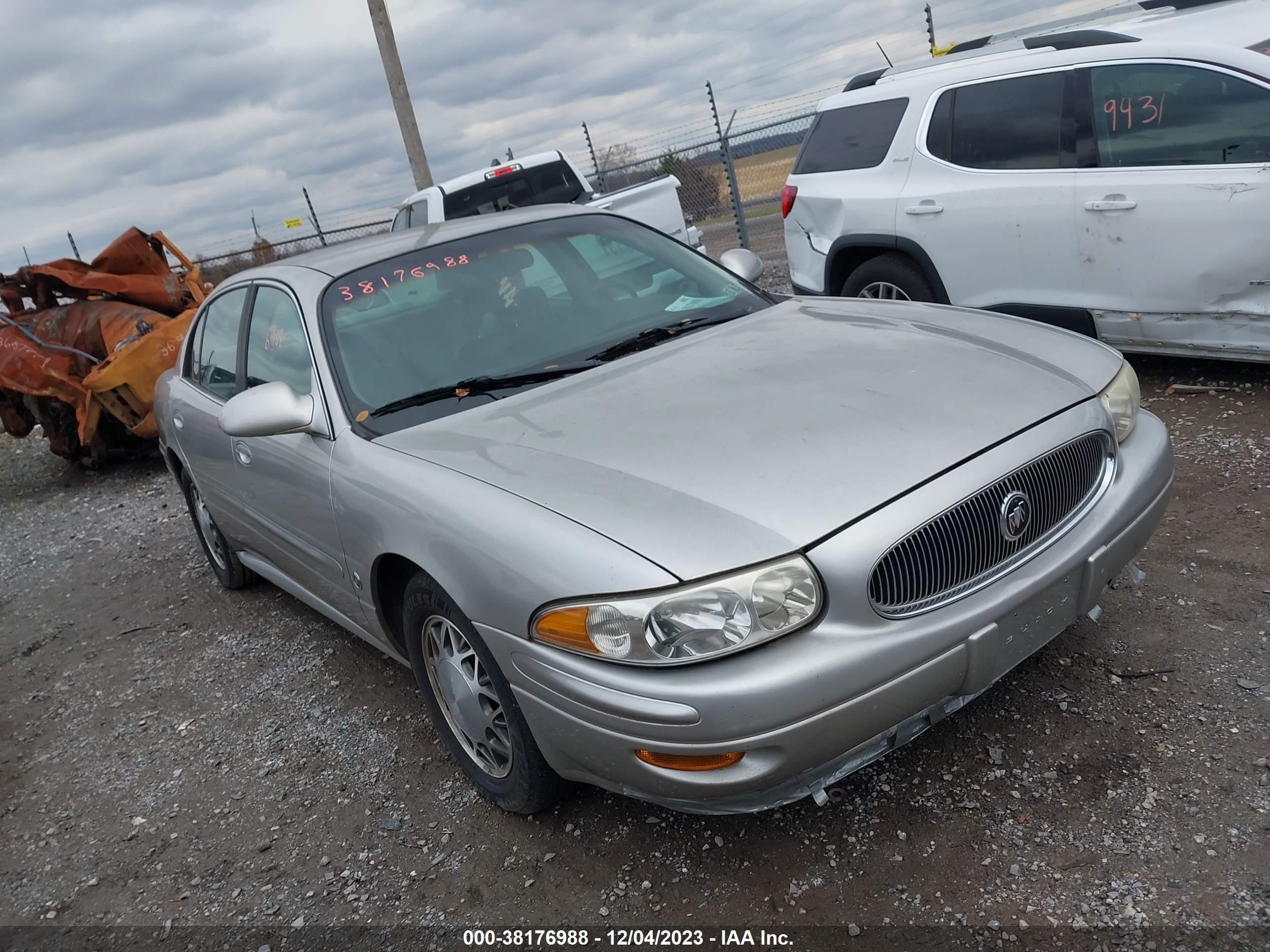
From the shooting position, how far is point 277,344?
12.3 feet

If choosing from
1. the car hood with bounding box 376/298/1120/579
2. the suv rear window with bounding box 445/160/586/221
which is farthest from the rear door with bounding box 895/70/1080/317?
the suv rear window with bounding box 445/160/586/221

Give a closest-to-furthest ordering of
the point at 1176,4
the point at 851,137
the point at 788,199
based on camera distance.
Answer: the point at 1176,4, the point at 851,137, the point at 788,199

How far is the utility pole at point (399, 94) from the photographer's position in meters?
12.2

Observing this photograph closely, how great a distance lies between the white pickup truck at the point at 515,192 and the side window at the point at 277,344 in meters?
5.28

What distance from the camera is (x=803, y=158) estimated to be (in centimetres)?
666

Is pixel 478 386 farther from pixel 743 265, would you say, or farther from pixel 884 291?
pixel 884 291

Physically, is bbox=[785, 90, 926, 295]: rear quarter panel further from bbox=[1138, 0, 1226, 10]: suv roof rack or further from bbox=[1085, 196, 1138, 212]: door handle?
bbox=[1138, 0, 1226, 10]: suv roof rack

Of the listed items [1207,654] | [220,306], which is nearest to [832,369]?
[1207,654]

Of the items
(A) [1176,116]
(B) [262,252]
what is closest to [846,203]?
(A) [1176,116]

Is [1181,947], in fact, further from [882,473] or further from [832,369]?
[832,369]

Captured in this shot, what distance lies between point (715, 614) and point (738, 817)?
2.99 ft

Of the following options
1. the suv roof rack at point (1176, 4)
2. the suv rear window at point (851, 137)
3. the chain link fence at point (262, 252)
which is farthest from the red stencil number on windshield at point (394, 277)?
the chain link fence at point (262, 252)

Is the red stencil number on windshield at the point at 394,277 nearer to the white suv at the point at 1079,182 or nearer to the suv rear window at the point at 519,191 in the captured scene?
the white suv at the point at 1079,182

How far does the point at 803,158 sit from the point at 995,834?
16.8ft
